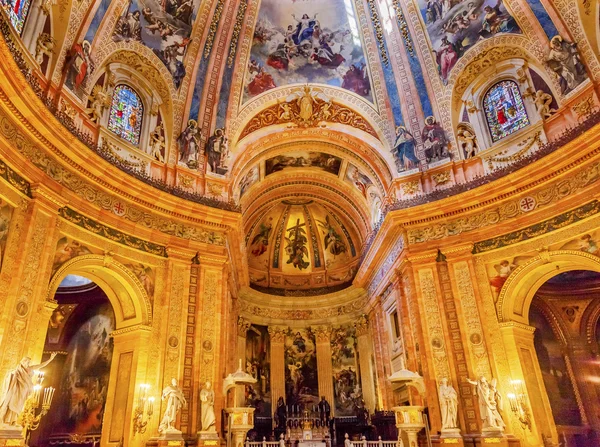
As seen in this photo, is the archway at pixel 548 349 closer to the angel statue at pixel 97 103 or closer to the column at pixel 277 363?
the column at pixel 277 363

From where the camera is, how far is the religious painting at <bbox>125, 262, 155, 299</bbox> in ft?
47.1

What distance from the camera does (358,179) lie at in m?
22.8

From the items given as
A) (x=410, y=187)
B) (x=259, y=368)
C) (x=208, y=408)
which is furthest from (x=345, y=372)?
(x=208, y=408)

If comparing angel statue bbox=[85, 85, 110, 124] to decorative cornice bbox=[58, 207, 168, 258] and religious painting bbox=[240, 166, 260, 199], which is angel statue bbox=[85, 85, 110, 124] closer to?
decorative cornice bbox=[58, 207, 168, 258]

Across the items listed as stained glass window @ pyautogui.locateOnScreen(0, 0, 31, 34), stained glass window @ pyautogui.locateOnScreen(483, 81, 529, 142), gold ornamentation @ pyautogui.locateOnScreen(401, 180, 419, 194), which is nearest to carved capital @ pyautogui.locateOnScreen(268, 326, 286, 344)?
gold ornamentation @ pyautogui.locateOnScreen(401, 180, 419, 194)

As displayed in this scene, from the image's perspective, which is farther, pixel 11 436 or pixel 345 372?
pixel 345 372

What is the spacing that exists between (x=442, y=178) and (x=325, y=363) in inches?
497

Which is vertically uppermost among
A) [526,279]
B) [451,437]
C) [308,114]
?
[308,114]

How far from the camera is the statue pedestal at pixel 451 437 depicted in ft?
44.1

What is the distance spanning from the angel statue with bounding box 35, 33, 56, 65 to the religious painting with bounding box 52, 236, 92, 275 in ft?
16.9

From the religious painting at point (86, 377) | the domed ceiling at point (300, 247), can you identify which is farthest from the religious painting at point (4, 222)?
the domed ceiling at point (300, 247)

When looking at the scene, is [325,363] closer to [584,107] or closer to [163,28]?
[584,107]

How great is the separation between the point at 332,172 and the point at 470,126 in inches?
316

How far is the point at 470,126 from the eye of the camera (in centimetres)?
1791
